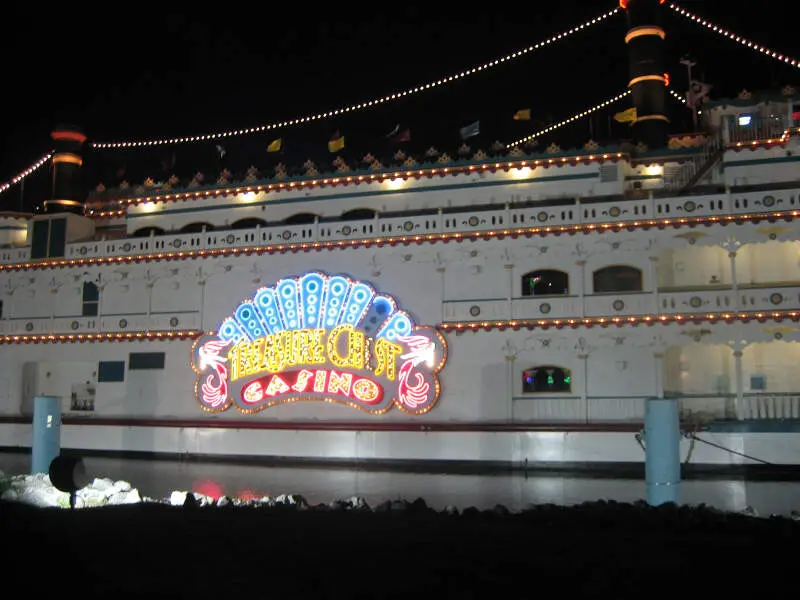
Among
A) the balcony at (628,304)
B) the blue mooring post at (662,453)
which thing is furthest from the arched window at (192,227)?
the blue mooring post at (662,453)

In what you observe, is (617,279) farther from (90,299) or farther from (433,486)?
(90,299)

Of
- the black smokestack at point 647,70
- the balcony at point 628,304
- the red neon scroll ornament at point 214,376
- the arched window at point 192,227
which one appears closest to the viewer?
the balcony at point 628,304

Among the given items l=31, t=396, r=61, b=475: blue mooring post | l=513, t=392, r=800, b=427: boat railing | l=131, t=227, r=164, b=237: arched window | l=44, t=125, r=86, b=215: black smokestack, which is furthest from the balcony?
l=44, t=125, r=86, b=215: black smokestack

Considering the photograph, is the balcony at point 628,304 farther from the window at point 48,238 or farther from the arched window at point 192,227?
the window at point 48,238

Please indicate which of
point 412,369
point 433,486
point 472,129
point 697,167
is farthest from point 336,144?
point 433,486

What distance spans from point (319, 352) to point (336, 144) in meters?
10.3

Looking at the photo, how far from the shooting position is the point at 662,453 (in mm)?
13625

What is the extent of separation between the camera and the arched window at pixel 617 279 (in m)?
23.2

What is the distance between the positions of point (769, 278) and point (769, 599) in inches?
729

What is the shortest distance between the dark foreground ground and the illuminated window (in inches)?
674

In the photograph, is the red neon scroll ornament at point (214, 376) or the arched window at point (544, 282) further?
the red neon scroll ornament at point (214, 376)

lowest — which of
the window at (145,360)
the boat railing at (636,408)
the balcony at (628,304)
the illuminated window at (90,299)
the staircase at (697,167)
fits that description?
the boat railing at (636,408)


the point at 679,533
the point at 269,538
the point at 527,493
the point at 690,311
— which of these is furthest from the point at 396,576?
the point at 690,311

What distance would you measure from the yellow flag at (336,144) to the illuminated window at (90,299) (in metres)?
10.3
